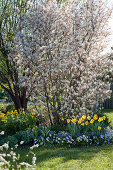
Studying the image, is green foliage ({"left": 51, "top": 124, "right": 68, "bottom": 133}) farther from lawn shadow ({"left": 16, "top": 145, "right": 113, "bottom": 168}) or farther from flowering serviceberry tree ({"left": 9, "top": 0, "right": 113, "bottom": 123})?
lawn shadow ({"left": 16, "top": 145, "right": 113, "bottom": 168})

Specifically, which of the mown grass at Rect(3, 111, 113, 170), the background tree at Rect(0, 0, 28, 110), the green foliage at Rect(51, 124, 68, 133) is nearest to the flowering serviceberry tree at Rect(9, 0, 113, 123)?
the green foliage at Rect(51, 124, 68, 133)

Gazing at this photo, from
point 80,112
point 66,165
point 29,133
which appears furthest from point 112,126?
point 66,165

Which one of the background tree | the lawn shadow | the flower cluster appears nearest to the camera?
the lawn shadow

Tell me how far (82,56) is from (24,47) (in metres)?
1.51

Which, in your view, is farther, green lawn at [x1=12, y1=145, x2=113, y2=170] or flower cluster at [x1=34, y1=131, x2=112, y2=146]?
flower cluster at [x1=34, y1=131, x2=112, y2=146]

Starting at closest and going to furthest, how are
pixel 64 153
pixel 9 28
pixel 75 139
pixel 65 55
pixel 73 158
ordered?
1. pixel 73 158
2. pixel 64 153
3. pixel 75 139
4. pixel 65 55
5. pixel 9 28

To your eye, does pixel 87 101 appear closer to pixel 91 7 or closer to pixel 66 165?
pixel 66 165

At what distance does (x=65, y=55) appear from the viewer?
5.25m

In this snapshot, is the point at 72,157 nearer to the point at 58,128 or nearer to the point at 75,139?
the point at 75,139

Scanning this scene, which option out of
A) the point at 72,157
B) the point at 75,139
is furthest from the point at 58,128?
the point at 72,157

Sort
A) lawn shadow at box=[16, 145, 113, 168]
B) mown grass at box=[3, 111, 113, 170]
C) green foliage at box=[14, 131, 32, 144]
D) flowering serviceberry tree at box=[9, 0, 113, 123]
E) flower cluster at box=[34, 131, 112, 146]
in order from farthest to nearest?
flowering serviceberry tree at box=[9, 0, 113, 123], green foliage at box=[14, 131, 32, 144], flower cluster at box=[34, 131, 112, 146], lawn shadow at box=[16, 145, 113, 168], mown grass at box=[3, 111, 113, 170]

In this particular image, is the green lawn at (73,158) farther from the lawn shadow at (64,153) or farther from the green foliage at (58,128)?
the green foliage at (58,128)

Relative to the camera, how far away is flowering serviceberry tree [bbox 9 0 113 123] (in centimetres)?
533

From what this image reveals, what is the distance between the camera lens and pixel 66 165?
360 centimetres
